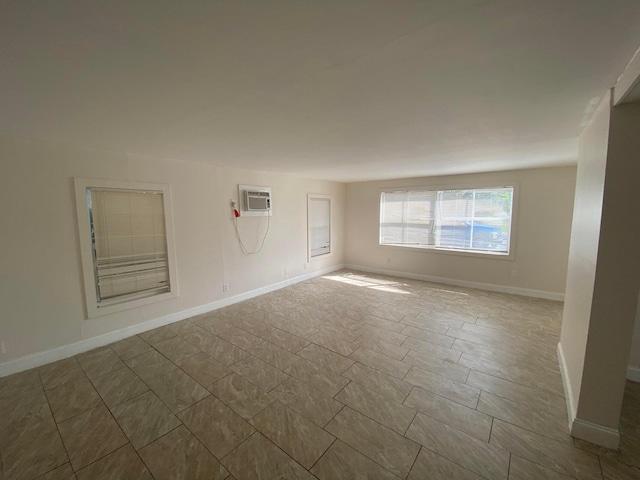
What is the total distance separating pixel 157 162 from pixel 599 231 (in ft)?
14.8

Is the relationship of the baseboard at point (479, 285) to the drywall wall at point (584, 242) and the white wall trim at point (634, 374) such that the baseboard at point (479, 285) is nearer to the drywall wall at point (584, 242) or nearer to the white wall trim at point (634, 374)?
the white wall trim at point (634, 374)

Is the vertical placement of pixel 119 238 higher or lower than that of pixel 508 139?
lower

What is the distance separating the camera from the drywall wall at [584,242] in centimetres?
175

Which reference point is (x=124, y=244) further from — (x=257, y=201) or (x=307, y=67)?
(x=307, y=67)

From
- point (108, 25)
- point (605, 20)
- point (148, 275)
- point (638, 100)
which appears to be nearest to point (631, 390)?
point (638, 100)

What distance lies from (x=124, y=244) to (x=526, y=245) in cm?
637

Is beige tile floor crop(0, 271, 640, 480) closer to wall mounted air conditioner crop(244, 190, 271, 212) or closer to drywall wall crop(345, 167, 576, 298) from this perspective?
drywall wall crop(345, 167, 576, 298)

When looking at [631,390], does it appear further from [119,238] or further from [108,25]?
[119,238]

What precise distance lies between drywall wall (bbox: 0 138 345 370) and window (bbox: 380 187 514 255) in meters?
3.41

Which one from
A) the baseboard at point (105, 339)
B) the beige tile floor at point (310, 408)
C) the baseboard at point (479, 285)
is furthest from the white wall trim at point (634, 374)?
the baseboard at point (105, 339)

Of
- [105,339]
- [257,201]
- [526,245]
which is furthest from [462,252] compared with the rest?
[105,339]

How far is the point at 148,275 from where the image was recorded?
348 cm

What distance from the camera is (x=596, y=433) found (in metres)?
1.76

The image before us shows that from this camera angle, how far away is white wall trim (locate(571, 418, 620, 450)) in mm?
1716
